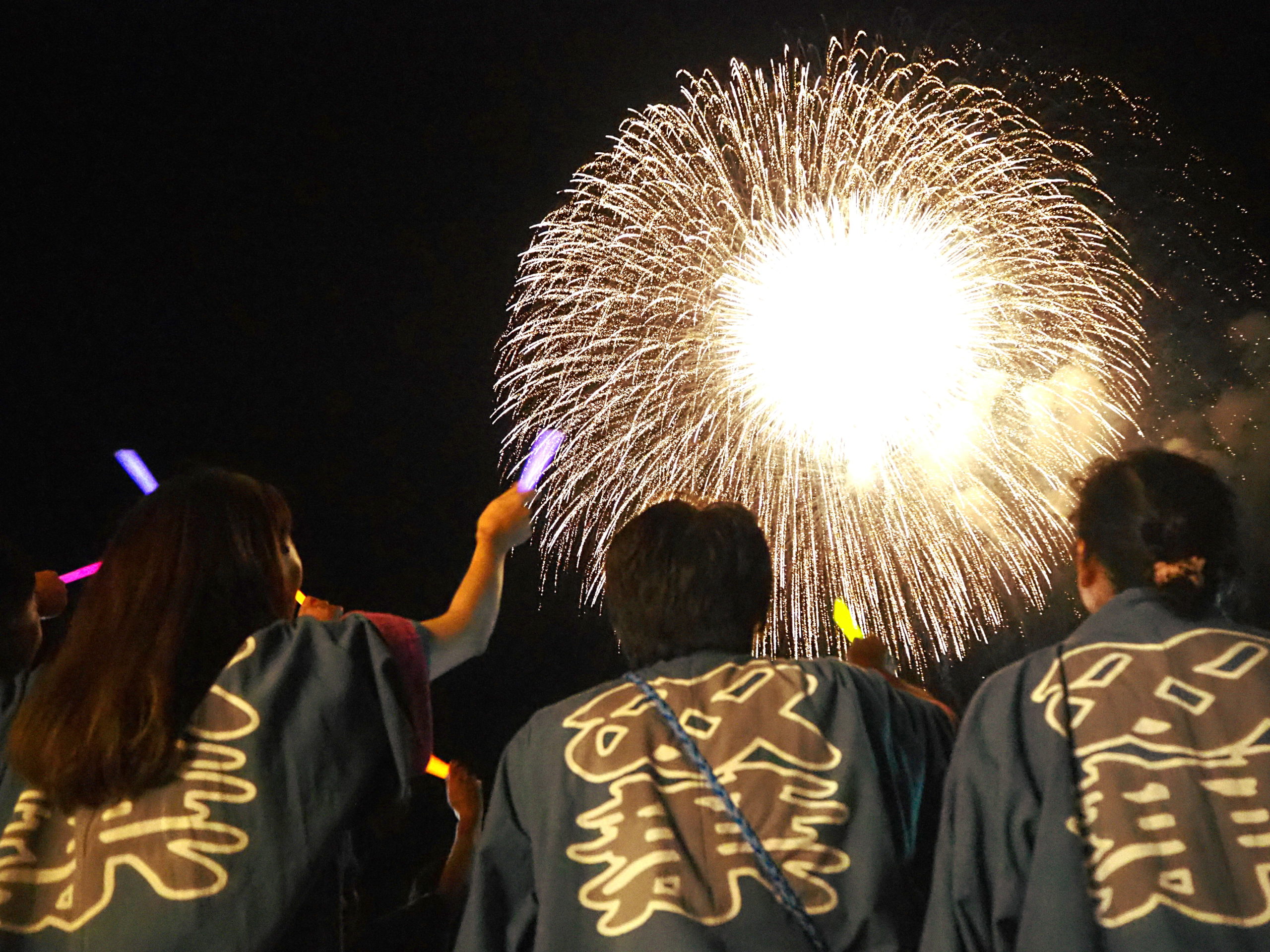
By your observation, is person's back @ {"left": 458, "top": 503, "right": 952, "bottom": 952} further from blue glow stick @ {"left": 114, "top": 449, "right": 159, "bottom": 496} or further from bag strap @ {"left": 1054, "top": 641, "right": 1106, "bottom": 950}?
blue glow stick @ {"left": 114, "top": 449, "right": 159, "bottom": 496}

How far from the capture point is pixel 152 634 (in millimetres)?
2441

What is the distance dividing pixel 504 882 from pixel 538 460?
1286 mm

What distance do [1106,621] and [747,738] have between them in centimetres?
83

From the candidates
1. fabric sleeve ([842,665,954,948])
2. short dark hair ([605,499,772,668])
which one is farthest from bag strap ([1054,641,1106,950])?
short dark hair ([605,499,772,668])

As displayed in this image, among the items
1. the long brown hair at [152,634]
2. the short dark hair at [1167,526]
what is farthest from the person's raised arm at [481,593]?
the short dark hair at [1167,526]

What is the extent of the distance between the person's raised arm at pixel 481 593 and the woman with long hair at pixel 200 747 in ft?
0.10

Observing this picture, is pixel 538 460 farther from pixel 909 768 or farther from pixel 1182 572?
pixel 1182 572

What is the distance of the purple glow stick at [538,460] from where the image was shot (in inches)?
126

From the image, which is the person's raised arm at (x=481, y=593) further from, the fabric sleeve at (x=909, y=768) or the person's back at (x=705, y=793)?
the fabric sleeve at (x=909, y=768)

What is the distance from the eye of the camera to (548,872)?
238cm

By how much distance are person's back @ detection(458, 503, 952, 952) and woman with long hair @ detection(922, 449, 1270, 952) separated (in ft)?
0.57

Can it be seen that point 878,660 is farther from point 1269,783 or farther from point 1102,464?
point 1269,783

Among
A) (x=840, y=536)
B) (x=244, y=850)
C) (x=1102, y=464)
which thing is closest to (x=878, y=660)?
(x=1102, y=464)

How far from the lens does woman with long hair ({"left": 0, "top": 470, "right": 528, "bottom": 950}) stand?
2.25 metres
